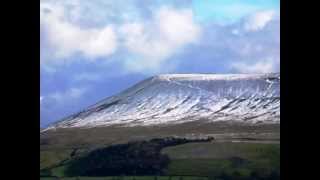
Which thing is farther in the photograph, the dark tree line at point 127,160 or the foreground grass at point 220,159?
the dark tree line at point 127,160

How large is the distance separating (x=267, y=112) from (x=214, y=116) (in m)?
0.82

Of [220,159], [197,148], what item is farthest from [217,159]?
[197,148]

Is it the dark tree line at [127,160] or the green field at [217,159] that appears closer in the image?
the green field at [217,159]

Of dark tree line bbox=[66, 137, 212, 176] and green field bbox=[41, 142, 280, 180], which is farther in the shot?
dark tree line bbox=[66, 137, 212, 176]

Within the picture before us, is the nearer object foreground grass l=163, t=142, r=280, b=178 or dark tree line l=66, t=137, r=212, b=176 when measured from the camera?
foreground grass l=163, t=142, r=280, b=178

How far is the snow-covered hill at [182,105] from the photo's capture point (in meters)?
3.84

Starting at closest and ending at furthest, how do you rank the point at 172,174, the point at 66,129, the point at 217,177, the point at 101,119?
the point at 217,177, the point at 172,174, the point at 66,129, the point at 101,119

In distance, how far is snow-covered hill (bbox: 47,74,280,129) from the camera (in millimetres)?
3836

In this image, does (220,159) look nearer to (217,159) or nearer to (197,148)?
(217,159)
